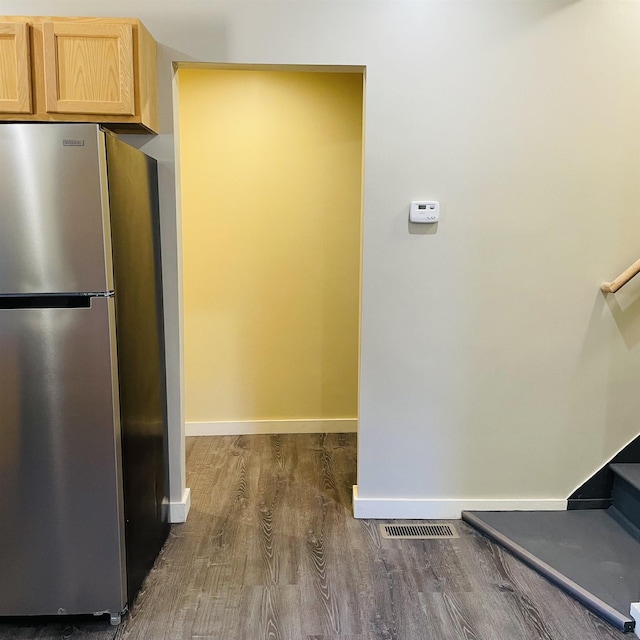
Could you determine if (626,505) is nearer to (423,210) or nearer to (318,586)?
(318,586)

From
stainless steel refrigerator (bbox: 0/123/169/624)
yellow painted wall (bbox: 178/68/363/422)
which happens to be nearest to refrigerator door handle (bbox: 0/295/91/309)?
stainless steel refrigerator (bbox: 0/123/169/624)

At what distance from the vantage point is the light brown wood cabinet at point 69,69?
→ 185cm

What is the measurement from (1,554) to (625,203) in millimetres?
2829

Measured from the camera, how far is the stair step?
2289 millimetres

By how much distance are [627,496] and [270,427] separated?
2107 mm

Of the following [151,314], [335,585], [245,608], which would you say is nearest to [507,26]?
[151,314]

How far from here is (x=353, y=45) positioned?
2.20 meters

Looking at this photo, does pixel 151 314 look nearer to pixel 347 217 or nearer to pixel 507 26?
pixel 347 217

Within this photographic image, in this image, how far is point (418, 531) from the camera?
7.85 ft

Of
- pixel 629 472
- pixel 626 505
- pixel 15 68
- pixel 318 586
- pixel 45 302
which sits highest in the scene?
pixel 15 68

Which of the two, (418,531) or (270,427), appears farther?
(270,427)

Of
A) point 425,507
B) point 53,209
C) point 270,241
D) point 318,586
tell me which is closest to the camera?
point 53,209

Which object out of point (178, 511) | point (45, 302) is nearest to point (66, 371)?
point (45, 302)

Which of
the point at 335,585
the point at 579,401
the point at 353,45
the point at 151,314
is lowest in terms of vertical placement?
the point at 335,585
